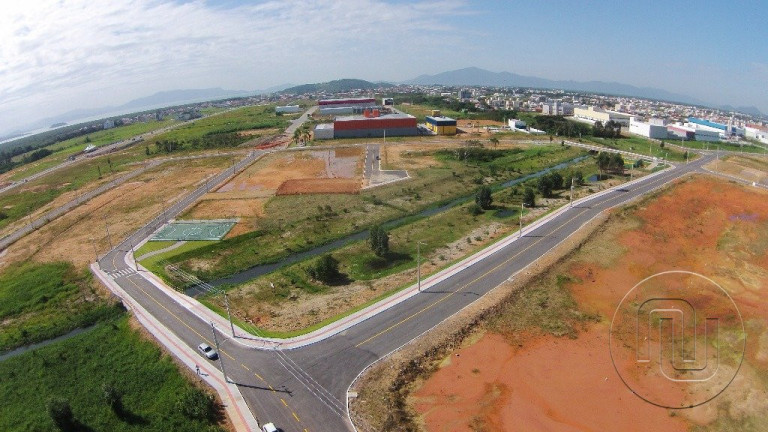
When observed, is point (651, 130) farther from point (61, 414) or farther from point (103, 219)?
point (61, 414)

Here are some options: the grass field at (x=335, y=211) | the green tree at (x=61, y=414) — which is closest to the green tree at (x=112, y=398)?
the green tree at (x=61, y=414)

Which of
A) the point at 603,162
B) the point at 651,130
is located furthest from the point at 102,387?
the point at 651,130

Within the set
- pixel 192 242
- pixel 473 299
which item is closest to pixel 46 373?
pixel 192 242

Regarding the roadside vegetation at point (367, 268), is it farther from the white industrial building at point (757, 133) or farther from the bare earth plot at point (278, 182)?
the white industrial building at point (757, 133)

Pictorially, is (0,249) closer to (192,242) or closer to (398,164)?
(192,242)

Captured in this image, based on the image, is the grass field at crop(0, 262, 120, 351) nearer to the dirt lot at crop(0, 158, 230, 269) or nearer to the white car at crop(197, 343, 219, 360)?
the dirt lot at crop(0, 158, 230, 269)

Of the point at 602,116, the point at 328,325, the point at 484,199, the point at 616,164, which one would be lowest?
the point at 328,325
